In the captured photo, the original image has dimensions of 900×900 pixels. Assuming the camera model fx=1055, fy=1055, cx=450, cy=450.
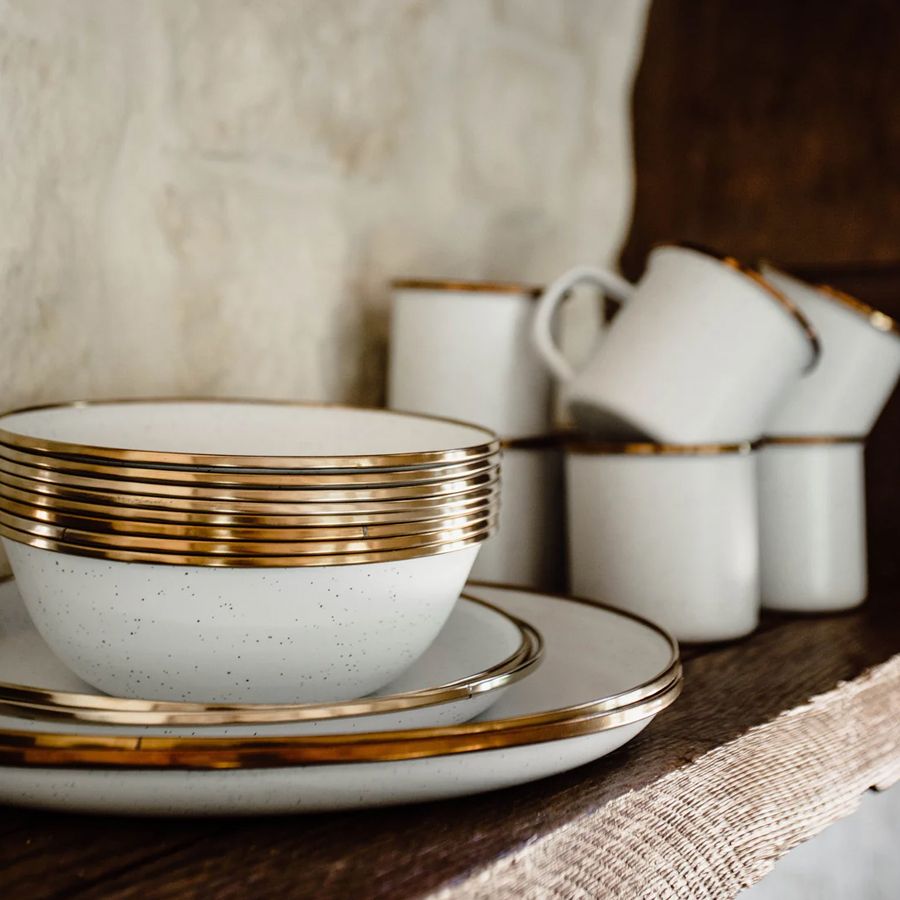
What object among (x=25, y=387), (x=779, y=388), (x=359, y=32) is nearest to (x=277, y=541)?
(x=25, y=387)

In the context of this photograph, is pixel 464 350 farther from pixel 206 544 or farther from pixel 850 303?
pixel 206 544

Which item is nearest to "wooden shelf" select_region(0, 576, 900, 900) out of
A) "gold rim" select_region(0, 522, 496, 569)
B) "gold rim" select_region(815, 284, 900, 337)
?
"gold rim" select_region(0, 522, 496, 569)

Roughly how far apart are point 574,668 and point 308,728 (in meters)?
0.18

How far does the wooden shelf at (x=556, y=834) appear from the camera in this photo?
385 mm

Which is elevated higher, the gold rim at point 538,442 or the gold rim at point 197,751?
the gold rim at point 538,442

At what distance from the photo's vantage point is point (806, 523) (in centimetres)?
85

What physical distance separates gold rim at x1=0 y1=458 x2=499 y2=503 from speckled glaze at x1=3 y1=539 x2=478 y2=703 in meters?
0.03

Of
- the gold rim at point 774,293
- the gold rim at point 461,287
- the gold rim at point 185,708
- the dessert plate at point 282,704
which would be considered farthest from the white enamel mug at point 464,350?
the gold rim at point 185,708

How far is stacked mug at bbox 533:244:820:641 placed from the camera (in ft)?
2.43

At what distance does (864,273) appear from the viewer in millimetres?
1001

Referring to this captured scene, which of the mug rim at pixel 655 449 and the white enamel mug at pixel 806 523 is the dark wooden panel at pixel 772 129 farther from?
the mug rim at pixel 655 449

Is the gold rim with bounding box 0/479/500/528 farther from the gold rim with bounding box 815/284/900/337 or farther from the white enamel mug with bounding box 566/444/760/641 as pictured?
the gold rim with bounding box 815/284/900/337

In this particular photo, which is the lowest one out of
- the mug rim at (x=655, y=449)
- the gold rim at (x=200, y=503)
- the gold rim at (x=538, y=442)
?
the gold rim at (x=538, y=442)

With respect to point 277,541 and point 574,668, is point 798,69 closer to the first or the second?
point 574,668
